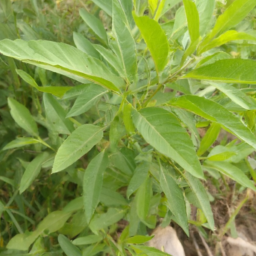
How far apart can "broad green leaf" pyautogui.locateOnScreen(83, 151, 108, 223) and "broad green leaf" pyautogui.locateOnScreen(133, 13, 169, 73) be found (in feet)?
0.96

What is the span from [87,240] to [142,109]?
1.65 feet

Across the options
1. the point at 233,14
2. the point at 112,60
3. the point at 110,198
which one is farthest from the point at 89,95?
the point at 110,198

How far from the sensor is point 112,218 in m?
0.90

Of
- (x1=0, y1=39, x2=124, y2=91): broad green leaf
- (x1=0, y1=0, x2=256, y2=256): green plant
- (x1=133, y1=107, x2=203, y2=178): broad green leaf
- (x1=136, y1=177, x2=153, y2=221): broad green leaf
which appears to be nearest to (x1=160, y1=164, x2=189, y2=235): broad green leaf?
(x1=0, y1=0, x2=256, y2=256): green plant

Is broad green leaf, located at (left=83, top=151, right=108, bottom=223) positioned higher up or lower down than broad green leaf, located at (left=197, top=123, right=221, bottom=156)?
higher up

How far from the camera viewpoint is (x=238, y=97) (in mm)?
532

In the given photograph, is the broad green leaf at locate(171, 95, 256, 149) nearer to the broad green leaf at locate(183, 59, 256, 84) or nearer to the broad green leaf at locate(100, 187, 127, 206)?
the broad green leaf at locate(183, 59, 256, 84)

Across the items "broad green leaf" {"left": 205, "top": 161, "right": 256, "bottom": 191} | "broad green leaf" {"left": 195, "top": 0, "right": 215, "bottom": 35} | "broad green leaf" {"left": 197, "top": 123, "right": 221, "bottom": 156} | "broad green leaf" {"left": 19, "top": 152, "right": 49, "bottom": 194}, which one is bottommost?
"broad green leaf" {"left": 205, "top": 161, "right": 256, "bottom": 191}

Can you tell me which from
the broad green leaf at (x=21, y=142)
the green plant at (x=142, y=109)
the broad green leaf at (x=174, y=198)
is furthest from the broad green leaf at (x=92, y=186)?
the broad green leaf at (x=21, y=142)

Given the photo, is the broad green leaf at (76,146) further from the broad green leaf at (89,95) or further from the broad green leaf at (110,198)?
the broad green leaf at (110,198)

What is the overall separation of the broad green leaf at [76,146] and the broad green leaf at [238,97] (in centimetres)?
28

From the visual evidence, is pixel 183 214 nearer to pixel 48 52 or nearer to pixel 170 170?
pixel 170 170

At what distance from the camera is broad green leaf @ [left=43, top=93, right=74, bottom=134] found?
0.78 meters

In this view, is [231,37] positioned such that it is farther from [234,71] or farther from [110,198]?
[110,198]
